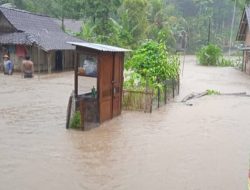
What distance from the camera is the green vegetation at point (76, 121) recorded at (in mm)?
11172

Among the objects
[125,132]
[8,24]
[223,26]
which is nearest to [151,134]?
[125,132]

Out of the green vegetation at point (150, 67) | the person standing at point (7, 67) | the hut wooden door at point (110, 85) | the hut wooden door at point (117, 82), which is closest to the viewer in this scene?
the hut wooden door at point (110, 85)

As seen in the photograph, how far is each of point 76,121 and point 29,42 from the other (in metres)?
16.9

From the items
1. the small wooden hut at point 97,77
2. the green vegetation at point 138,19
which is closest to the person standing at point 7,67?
the green vegetation at point 138,19

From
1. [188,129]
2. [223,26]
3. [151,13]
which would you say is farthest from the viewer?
[223,26]

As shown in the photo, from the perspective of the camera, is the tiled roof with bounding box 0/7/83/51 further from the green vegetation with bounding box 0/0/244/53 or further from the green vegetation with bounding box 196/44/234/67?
the green vegetation with bounding box 196/44/234/67

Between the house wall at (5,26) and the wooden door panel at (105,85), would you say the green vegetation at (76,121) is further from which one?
the house wall at (5,26)

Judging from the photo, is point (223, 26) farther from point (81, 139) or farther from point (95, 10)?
point (81, 139)

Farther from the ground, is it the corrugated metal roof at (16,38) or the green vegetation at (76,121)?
the corrugated metal roof at (16,38)

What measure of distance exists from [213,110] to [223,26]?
75.3 meters

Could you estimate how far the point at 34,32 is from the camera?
29.4 meters

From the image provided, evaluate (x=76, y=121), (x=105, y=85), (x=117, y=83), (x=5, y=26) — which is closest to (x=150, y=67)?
(x=117, y=83)

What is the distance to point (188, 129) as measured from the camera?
40.4ft

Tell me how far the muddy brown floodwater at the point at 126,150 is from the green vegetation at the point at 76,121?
330 millimetres
